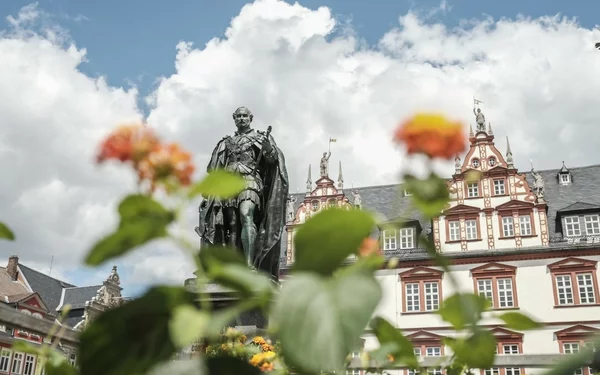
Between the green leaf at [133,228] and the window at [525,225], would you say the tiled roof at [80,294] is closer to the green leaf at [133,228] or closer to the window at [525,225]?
the window at [525,225]

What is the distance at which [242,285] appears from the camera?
55cm

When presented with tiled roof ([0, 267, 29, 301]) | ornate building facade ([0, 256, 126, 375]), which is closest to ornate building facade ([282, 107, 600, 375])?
ornate building facade ([0, 256, 126, 375])

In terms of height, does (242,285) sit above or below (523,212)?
below

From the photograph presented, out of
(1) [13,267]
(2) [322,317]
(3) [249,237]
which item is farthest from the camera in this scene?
(1) [13,267]

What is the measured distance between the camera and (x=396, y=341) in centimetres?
79

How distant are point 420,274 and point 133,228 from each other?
75.8 ft

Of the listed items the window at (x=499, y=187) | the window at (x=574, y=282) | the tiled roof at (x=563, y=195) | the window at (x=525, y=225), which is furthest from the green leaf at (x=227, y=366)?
the window at (x=499, y=187)

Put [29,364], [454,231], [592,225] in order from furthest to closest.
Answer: [29,364]
[454,231]
[592,225]

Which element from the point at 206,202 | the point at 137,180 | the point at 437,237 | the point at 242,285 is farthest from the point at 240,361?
the point at 437,237

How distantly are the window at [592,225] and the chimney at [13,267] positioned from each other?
109 feet

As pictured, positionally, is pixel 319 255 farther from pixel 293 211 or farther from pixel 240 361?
pixel 293 211

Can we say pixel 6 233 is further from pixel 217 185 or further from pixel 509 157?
pixel 509 157

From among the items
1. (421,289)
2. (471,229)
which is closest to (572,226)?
(471,229)

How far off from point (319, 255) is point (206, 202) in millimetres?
5124
